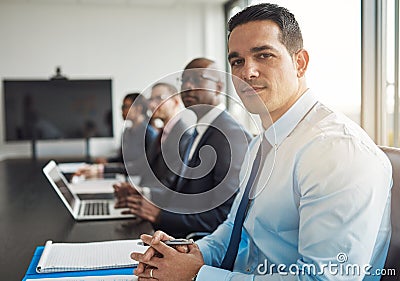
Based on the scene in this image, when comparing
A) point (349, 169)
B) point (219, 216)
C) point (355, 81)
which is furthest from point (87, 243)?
point (355, 81)

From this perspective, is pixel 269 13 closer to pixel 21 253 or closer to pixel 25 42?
pixel 21 253

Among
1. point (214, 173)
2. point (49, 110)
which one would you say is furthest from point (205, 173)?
point (49, 110)

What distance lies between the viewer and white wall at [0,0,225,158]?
592cm

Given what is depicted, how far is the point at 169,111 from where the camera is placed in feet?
10.1

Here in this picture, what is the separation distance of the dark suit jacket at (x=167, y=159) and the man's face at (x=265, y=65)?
0.80 m

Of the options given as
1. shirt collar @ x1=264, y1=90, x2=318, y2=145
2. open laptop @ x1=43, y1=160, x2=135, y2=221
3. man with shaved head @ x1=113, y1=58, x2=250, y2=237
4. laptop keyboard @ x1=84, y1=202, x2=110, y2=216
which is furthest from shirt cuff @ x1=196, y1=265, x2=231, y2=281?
laptop keyboard @ x1=84, y1=202, x2=110, y2=216

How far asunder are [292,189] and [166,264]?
34 cm

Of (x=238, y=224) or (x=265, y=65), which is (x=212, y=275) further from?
(x=265, y=65)

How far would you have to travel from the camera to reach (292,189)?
3.70ft

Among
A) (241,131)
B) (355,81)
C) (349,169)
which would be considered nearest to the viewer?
(349,169)

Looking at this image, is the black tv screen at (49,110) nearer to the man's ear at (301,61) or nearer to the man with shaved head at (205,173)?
the man with shaved head at (205,173)

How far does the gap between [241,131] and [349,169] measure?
0.83m

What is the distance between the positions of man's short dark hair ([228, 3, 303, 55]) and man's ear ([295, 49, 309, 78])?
1 centimetres

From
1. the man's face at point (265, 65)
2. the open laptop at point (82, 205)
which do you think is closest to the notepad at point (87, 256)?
the open laptop at point (82, 205)
